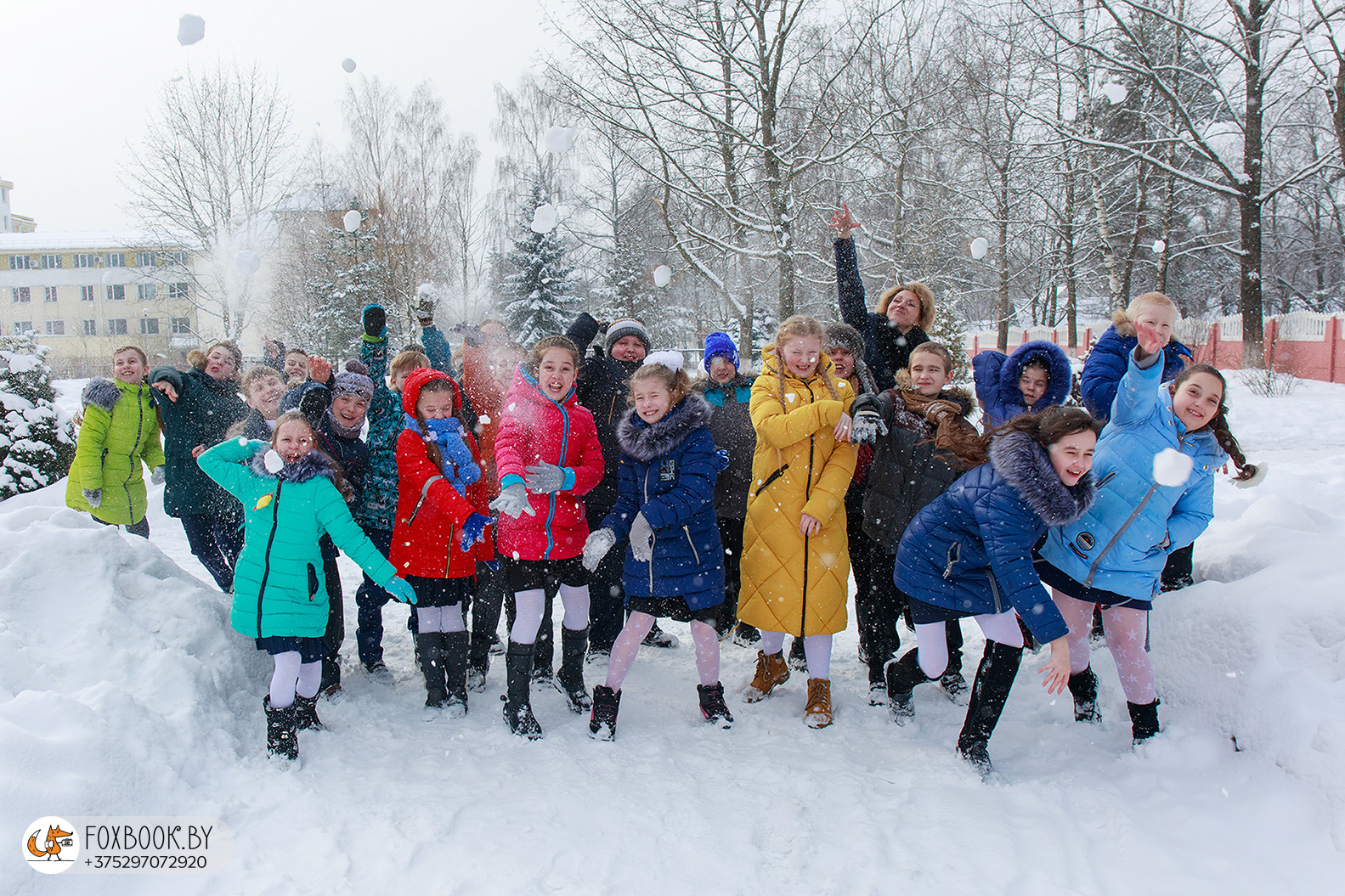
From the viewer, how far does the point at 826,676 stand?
3.69 metres

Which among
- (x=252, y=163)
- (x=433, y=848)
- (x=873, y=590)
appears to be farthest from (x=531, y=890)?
(x=252, y=163)

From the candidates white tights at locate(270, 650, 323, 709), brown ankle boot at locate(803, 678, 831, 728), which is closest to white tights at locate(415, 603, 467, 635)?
white tights at locate(270, 650, 323, 709)

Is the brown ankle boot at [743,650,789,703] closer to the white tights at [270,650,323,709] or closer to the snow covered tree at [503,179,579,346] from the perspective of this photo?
the white tights at [270,650,323,709]

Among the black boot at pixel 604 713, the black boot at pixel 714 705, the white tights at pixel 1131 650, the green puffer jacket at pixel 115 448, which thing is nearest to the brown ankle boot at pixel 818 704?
the black boot at pixel 714 705

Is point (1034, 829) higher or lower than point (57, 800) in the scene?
lower

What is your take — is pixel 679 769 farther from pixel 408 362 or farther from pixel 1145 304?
pixel 1145 304

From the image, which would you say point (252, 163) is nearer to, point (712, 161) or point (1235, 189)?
point (712, 161)

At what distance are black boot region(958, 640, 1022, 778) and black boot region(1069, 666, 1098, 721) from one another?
61 centimetres

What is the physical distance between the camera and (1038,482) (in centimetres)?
286

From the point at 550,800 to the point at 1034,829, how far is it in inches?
73.9

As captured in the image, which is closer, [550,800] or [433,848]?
[433,848]

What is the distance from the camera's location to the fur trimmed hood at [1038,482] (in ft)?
9.37

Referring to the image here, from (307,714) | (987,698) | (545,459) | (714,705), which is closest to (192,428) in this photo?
(307,714)

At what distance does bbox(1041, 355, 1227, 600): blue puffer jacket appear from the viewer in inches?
123
